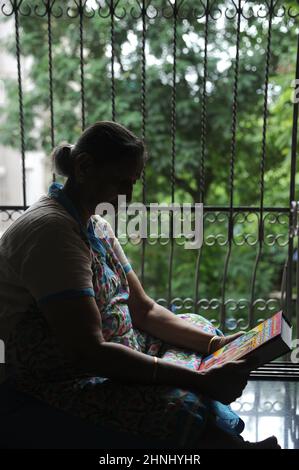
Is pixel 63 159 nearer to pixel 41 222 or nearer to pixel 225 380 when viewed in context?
pixel 41 222

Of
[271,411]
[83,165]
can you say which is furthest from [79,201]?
[271,411]

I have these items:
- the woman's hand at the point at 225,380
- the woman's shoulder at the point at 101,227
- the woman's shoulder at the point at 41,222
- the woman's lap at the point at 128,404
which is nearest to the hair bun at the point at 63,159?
the woman's shoulder at the point at 41,222

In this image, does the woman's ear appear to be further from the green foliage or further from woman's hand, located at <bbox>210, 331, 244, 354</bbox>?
the green foliage

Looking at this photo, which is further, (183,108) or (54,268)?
(183,108)

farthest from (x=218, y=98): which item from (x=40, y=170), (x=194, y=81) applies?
(x=40, y=170)

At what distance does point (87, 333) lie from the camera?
1511mm

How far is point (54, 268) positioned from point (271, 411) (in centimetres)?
127

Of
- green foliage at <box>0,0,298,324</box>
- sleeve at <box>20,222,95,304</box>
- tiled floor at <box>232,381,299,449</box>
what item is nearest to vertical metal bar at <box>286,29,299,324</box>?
tiled floor at <box>232,381,299,449</box>

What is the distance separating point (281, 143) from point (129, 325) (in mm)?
3191

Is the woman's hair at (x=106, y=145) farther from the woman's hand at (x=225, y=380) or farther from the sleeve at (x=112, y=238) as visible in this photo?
the woman's hand at (x=225, y=380)

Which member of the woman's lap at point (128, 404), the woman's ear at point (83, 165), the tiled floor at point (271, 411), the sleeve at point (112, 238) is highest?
the woman's ear at point (83, 165)

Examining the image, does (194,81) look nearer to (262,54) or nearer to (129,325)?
(262,54)

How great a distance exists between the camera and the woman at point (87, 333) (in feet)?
4.96
